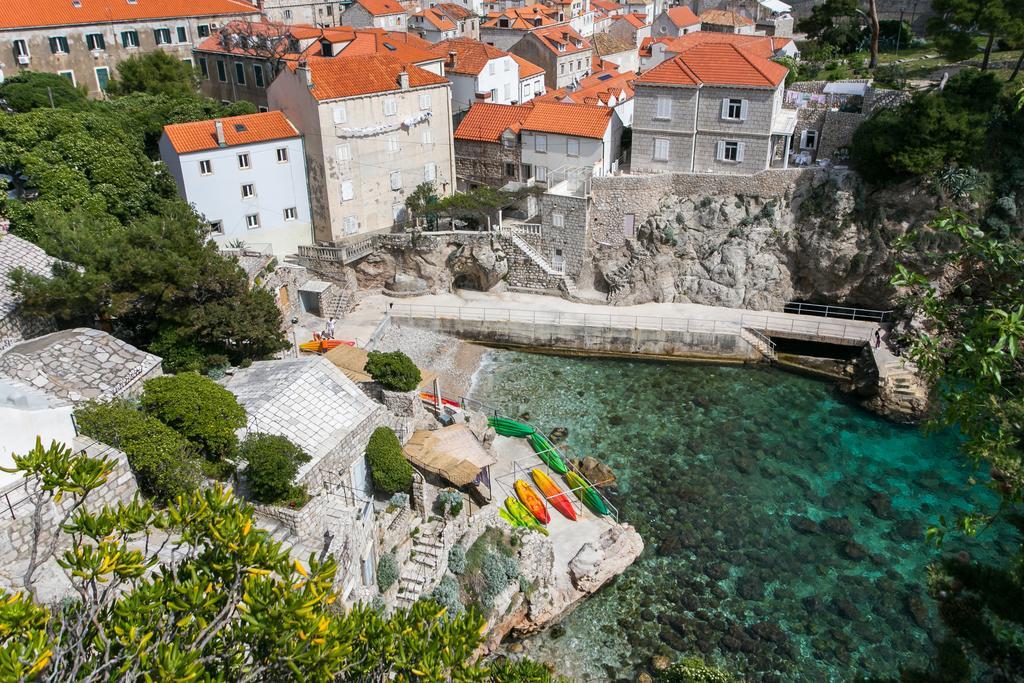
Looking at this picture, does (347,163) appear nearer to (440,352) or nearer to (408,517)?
(440,352)

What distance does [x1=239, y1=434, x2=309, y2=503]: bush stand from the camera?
20.8 m

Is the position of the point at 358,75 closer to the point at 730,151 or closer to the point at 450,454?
the point at 730,151

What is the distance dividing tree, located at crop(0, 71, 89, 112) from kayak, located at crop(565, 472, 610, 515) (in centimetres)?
3445

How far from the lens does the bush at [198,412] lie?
22188mm

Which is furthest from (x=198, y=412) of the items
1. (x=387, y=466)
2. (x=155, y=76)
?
(x=155, y=76)

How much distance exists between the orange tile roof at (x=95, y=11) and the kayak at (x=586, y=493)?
46564 mm

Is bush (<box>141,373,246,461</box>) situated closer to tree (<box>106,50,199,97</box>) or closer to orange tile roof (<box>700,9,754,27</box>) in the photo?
tree (<box>106,50,199,97</box>)

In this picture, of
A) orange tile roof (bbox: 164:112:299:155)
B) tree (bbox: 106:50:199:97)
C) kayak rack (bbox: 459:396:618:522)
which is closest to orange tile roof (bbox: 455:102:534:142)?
orange tile roof (bbox: 164:112:299:155)

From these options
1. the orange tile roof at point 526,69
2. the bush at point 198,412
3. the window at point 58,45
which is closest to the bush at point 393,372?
the bush at point 198,412

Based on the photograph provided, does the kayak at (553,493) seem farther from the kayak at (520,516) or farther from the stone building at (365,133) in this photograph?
the stone building at (365,133)

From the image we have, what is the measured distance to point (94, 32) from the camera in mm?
52688

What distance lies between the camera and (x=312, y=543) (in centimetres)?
1947

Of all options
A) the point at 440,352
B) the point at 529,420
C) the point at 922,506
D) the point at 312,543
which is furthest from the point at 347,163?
the point at 922,506

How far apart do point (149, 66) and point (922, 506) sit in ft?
164
